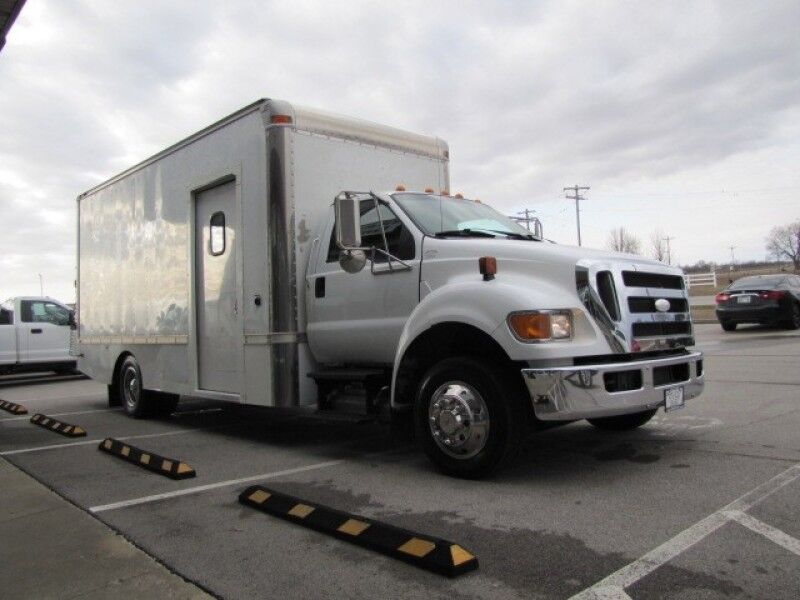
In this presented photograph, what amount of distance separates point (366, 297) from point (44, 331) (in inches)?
487

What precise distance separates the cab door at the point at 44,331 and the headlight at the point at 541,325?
13.7 metres

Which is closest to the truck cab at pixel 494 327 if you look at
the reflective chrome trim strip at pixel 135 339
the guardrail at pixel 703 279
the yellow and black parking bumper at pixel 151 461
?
the yellow and black parking bumper at pixel 151 461

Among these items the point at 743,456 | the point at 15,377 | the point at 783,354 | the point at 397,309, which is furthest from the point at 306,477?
the point at 15,377

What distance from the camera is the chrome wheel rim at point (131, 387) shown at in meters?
8.72

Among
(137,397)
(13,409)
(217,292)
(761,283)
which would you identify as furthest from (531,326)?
(761,283)

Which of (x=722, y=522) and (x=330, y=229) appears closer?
(x=722, y=522)

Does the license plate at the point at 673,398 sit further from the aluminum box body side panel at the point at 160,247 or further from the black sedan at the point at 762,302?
the black sedan at the point at 762,302

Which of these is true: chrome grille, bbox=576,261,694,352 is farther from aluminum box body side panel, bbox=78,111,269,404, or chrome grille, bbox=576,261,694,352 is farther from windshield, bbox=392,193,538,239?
Answer: aluminum box body side panel, bbox=78,111,269,404

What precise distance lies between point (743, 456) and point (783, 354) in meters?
7.89

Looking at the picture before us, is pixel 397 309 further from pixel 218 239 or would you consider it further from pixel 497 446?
pixel 218 239

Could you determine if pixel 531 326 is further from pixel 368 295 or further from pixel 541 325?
pixel 368 295

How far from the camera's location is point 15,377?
17.7 meters

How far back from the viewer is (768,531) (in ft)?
11.2

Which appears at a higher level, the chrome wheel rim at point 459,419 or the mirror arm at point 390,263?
the mirror arm at point 390,263
